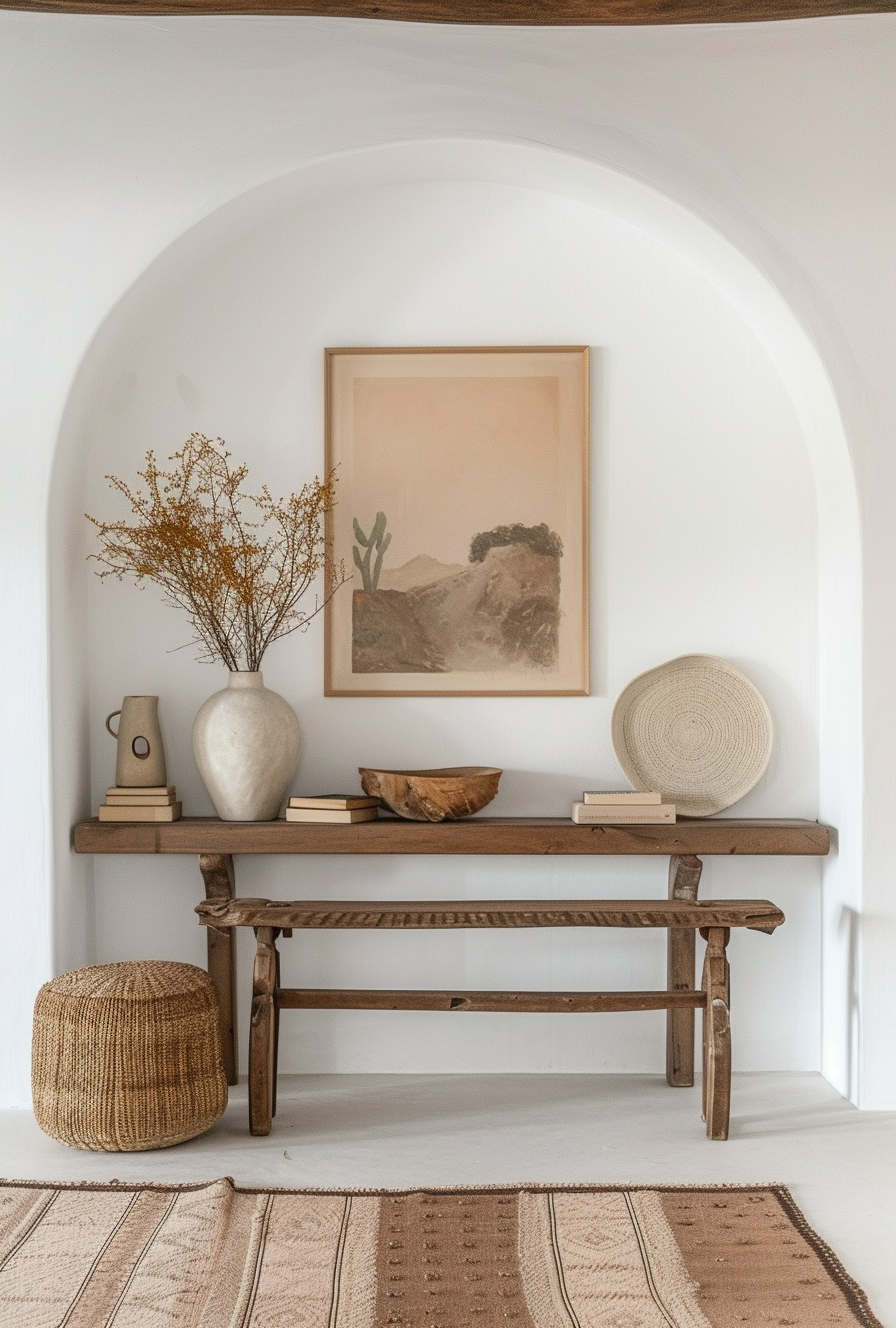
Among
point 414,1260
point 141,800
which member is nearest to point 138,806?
A: point 141,800

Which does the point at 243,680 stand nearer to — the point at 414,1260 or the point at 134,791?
the point at 134,791

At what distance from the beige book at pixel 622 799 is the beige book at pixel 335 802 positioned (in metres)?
0.64

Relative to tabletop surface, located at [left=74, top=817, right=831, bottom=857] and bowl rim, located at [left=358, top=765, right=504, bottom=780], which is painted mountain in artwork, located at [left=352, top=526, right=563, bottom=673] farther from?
tabletop surface, located at [left=74, top=817, right=831, bottom=857]

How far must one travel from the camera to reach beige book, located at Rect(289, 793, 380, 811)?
3385mm

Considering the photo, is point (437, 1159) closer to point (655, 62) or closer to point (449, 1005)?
point (449, 1005)

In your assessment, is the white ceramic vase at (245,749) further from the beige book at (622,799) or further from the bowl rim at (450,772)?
the beige book at (622,799)

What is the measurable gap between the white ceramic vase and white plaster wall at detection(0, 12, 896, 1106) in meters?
0.44

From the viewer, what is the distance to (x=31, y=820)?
334 centimetres

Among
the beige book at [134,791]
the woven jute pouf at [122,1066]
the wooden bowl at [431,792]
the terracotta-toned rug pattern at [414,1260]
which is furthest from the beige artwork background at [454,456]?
the terracotta-toned rug pattern at [414,1260]

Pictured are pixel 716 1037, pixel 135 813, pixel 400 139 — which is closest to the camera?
pixel 716 1037

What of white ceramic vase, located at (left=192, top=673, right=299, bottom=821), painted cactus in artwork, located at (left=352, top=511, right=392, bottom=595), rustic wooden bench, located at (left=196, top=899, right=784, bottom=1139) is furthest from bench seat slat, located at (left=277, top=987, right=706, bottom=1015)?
painted cactus in artwork, located at (left=352, top=511, right=392, bottom=595)

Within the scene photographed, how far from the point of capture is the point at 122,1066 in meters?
2.91

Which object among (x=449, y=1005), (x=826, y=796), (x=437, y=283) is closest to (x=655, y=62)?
(x=437, y=283)

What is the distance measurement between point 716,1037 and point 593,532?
1.53 m
